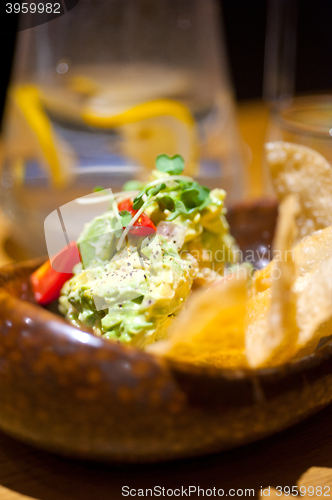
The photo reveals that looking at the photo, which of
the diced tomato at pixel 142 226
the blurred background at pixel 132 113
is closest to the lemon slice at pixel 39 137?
the blurred background at pixel 132 113

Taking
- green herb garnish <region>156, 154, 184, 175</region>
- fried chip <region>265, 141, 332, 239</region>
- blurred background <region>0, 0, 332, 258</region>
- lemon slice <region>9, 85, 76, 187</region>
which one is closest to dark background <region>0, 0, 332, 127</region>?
blurred background <region>0, 0, 332, 258</region>

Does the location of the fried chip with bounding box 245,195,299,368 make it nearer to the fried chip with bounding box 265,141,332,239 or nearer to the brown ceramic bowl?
the brown ceramic bowl

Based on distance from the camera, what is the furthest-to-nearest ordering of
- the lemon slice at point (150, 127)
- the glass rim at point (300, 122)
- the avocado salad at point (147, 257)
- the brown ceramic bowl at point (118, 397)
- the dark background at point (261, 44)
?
the dark background at point (261, 44) → the lemon slice at point (150, 127) → the glass rim at point (300, 122) → the avocado salad at point (147, 257) → the brown ceramic bowl at point (118, 397)

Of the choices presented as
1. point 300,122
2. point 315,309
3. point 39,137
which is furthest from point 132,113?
point 315,309

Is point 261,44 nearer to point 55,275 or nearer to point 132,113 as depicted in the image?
point 132,113

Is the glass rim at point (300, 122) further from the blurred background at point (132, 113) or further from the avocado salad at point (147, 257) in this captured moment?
the avocado salad at point (147, 257)
